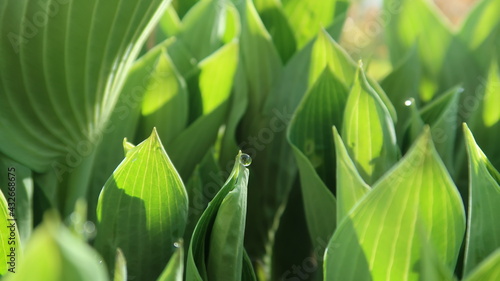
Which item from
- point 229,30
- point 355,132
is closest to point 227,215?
point 355,132

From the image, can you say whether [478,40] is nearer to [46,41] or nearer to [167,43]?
[167,43]

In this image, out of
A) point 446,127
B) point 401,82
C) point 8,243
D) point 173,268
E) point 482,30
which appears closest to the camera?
point 173,268

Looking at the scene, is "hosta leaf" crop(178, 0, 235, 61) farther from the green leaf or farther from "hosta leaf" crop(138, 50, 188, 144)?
the green leaf

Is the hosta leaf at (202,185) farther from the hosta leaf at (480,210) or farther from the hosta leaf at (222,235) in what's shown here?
the hosta leaf at (480,210)

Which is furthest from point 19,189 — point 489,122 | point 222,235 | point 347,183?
point 489,122

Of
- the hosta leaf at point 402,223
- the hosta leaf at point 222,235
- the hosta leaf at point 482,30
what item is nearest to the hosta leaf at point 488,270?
the hosta leaf at point 402,223

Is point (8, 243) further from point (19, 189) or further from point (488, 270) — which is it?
point (488, 270)
